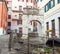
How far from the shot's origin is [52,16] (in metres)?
25.5

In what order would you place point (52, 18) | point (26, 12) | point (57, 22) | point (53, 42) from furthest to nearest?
1. point (26, 12)
2. point (52, 18)
3. point (57, 22)
4. point (53, 42)

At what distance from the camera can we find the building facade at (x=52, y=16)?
75.4ft

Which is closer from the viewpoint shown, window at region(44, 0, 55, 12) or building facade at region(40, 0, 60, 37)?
building facade at region(40, 0, 60, 37)

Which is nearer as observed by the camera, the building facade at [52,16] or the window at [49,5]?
the building facade at [52,16]

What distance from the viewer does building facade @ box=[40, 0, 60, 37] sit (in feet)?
75.4

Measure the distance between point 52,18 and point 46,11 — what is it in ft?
11.5

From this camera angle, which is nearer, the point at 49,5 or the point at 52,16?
the point at 52,16

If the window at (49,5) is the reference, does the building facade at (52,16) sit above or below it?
below

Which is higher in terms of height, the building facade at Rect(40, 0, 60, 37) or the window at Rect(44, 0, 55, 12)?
the window at Rect(44, 0, 55, 12)

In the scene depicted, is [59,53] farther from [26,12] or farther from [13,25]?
[13,25]

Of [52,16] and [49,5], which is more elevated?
[49,5]

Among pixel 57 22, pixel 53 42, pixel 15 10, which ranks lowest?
pixel 53 42

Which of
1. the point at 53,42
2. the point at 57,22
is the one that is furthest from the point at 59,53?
the point at 57,22

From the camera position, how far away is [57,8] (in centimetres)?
2308
